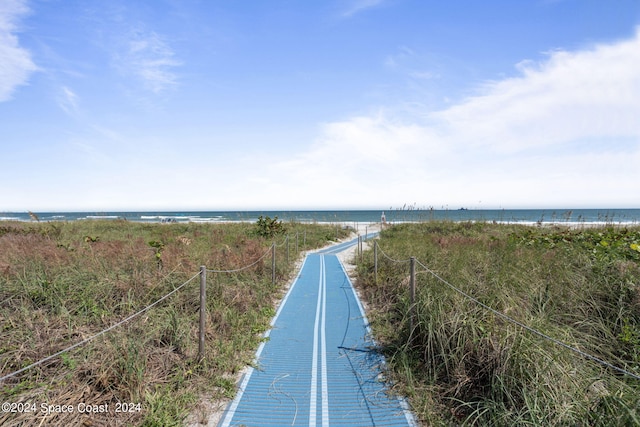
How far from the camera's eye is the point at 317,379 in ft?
15.2

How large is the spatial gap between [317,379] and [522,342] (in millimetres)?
2692

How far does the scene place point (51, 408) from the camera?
10.6ft

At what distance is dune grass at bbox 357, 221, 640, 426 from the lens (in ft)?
10.4

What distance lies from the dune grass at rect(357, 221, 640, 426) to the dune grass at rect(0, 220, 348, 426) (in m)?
2.69

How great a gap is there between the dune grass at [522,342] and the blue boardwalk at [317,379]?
0.39m

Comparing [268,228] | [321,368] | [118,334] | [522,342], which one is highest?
[268,228]

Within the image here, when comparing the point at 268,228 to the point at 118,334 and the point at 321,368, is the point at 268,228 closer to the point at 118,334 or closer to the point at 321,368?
the point at 321,368

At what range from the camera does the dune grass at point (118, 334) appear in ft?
11.6

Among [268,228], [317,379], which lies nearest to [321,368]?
[317,379]

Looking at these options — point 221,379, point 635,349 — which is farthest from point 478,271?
point 221,379

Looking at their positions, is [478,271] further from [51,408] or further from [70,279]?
[70,279]

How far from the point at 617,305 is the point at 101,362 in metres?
7.23

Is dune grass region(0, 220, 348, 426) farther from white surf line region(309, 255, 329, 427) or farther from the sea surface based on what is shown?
the sea surface

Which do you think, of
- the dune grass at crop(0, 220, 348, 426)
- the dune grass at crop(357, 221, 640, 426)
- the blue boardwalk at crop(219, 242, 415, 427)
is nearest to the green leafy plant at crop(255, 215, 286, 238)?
the dune grass at crop(0, 220, 348, 426)
